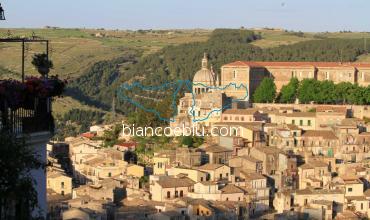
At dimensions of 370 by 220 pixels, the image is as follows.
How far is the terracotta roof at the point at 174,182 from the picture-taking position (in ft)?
102

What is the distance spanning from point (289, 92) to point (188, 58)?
110ft

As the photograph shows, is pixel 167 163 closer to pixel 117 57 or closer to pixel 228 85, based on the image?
pixel 228 85

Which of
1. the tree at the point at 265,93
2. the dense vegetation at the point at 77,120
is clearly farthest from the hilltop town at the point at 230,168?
the dense vegetation at the point at 77,120

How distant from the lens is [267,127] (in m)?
38.3

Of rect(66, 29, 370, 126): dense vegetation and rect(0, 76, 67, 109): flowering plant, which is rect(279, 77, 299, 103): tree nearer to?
rect(66, 29, 370, 126): dense vegetation

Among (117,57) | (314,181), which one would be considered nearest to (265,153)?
(314,181)

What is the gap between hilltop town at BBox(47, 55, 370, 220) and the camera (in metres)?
29.5

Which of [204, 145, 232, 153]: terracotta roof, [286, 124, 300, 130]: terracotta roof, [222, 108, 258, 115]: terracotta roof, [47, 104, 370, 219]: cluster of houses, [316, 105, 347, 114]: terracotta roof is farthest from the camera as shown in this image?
[316, 105, 347, 114]: terracotta roof

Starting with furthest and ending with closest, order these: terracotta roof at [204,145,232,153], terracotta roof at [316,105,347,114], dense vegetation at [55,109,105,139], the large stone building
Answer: dense vegetation at [55,109,105,139] → the large stone building → terracotta roof at [316,105,347,114] → terracotta roof at [204,145,232,153]

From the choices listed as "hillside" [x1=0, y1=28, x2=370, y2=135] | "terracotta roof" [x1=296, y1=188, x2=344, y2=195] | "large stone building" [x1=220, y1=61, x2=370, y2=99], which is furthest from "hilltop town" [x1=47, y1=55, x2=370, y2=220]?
"hillside" [x1=0, y1=28, x2=370, y2=135]

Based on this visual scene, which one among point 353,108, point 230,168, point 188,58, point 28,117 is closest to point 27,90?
point 28,117

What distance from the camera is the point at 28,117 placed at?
582 centimetres

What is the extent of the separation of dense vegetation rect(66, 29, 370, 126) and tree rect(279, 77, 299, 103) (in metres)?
16.5

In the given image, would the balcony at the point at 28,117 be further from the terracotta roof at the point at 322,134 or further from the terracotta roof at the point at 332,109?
the terracotta roof at the point at 332,109
